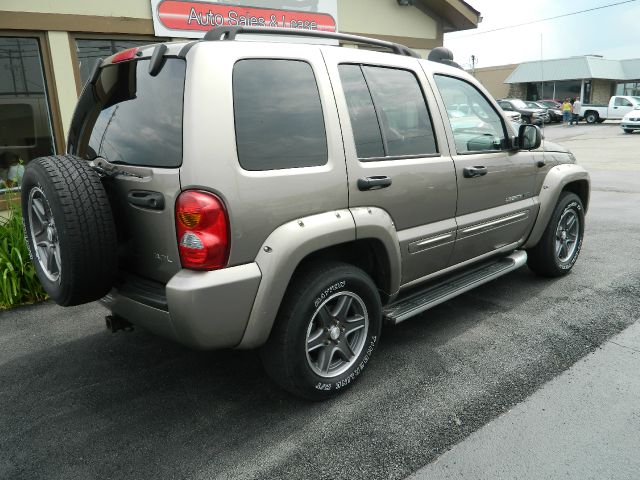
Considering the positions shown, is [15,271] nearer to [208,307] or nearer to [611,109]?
[208,307]

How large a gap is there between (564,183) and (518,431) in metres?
2.69

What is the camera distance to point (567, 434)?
2.63 meters

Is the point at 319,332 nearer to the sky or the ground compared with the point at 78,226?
nearer to the ground

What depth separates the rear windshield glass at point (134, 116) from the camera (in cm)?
253

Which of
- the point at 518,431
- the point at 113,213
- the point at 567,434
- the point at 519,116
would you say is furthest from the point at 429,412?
the point at 519,116

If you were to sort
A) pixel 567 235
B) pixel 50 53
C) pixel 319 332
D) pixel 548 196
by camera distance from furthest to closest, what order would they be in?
pixel 50 53 < pixel 567 235 < pixel 548 196 < pixel 319 332

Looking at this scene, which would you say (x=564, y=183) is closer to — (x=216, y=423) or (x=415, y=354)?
(x=415, y=354)

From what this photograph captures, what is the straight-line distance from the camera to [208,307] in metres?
2.41

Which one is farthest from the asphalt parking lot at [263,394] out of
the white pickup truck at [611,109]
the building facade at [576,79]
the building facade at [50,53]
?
the building facade at [576,79]

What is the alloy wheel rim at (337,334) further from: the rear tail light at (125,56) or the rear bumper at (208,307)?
the rear tail light at (125,56)

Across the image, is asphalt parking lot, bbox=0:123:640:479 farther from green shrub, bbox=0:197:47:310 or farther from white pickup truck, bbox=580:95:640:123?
white pickup truck, bbox=580:95:640:123

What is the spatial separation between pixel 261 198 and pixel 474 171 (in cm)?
180

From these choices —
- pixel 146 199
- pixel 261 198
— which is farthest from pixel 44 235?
pixel 261 198

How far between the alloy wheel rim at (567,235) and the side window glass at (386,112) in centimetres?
203
